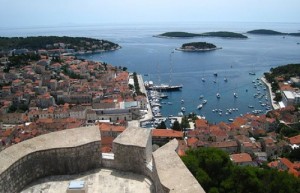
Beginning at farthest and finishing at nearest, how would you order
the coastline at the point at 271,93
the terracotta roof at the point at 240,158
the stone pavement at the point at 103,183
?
the coastline at the point at 271,93
the terracotta roof at the point at 240,158
the stone pavement at the point at 103,183

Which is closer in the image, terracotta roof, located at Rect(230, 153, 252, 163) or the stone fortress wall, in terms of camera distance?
the stone fortress wall

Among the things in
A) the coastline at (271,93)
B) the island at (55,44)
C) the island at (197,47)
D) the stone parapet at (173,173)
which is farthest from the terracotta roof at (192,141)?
the island at (197,47)

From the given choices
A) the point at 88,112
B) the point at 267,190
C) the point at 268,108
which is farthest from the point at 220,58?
the point at 267,190

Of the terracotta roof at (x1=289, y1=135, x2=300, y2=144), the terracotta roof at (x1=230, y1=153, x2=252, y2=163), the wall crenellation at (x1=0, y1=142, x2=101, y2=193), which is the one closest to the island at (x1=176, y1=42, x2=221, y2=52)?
the terracotta roof at (x1=289, y1=135, x2=300, y2=144)

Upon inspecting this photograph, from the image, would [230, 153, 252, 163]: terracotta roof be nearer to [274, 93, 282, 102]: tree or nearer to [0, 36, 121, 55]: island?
[274, 93, 282, 102]: tree

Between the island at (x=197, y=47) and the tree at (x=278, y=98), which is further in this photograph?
the island at (x=197, y=47)

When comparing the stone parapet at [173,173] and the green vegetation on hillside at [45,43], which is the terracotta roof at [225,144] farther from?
the green vegetation on hillside at [45,43]

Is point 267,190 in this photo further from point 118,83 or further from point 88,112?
point 118,83
